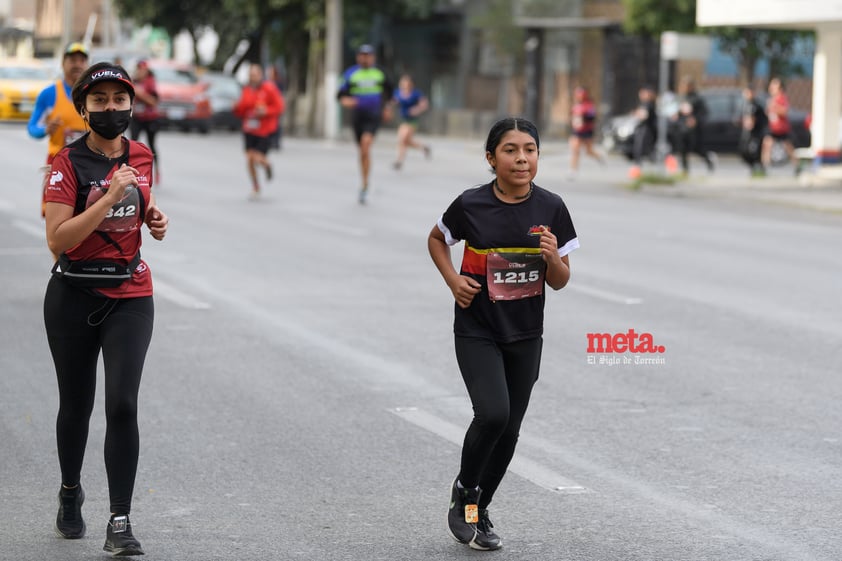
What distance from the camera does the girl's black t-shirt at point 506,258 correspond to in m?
5.58

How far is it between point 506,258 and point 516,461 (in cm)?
184

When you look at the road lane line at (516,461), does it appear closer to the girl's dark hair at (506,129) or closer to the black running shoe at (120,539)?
the girl's dark hair at (506,129)

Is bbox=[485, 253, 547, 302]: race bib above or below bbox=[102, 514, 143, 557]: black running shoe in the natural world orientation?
above

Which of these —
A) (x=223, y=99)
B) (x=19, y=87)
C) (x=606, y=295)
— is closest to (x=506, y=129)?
(x=606, y=295)

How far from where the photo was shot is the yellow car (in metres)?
42.2

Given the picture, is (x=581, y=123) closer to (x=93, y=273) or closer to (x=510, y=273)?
(x=510, y=273)

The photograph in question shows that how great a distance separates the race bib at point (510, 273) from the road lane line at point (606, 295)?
6829 millimetres

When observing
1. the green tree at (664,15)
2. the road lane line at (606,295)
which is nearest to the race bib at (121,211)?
the road lane line at (606,295)

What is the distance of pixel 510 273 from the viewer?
5582 millimetres

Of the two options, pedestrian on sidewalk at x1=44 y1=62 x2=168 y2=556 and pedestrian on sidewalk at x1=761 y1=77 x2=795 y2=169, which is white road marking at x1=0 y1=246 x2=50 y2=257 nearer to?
pedestrian on sidewalk at x1=44 y1=62 x2=168 y2=556

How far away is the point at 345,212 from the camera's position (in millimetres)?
20078

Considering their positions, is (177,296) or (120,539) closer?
(120,539)

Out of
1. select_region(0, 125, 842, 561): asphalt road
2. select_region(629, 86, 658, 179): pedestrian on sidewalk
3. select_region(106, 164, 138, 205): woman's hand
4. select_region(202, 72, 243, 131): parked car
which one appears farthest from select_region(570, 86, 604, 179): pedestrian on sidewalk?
select_region(106, 164, 138, 205): woman's hand

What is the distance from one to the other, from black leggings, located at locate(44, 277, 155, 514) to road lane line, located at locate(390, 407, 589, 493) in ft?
6.34
